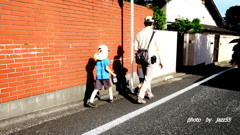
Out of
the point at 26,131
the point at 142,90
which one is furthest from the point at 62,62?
the point at 142,90

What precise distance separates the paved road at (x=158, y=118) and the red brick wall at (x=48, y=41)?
33.2 inches

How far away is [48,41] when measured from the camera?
11.5 ft

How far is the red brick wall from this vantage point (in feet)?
9.75

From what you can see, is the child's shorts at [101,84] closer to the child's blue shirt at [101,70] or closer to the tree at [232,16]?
the child's blue shirt at [101,70]

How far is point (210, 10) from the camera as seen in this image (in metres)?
23.0

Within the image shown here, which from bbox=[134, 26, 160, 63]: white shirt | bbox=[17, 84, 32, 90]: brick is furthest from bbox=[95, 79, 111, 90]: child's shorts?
bbox=[17, 84, 32, 90]: brick

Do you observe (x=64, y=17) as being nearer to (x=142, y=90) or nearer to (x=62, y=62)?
(x=62, y=62)

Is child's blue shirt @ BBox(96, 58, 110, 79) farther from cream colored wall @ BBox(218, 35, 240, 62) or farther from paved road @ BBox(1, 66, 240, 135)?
cream colored wall @ BBox(218, 35, 240, 62)

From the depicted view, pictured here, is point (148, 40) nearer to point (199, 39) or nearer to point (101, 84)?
point (101, 84)

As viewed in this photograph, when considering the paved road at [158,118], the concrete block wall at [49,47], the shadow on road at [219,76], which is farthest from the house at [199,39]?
the concrete block wall at [49,47]

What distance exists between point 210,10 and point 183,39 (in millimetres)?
17980

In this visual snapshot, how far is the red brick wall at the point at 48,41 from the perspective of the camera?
2973mm

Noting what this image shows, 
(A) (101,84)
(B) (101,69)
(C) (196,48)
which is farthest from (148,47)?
(C) (196,48)

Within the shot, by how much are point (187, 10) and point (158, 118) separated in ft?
58.7
